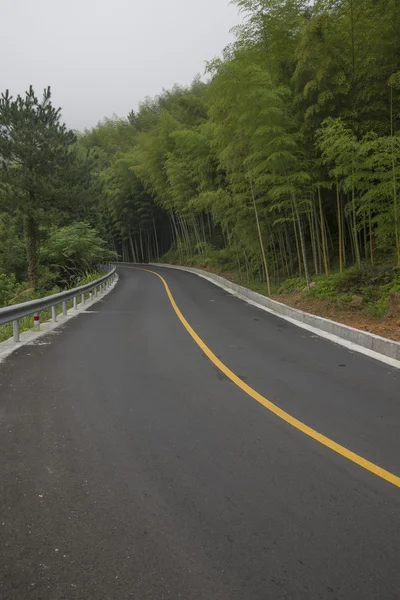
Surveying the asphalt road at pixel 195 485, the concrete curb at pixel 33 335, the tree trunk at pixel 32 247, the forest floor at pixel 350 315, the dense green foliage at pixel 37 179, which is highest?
the dense green foliage at pixel 37 179

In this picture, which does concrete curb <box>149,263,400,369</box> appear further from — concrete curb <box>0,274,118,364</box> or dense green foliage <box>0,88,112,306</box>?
dense green foliage <box>0,88,112,306</box>

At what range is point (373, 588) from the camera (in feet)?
6.48

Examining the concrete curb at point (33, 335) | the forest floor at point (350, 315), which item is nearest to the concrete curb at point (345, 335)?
the forest floor at point (350, 315)

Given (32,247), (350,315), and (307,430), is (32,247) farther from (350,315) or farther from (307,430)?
(307,430)

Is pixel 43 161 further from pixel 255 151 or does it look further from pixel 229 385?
pixel 229 385

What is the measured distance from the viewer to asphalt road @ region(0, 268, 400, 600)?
2.06 metres

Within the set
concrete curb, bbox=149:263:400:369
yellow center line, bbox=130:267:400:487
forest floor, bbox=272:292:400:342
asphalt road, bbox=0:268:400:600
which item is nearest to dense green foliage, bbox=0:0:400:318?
forest floor, bbox=272:292:400:342

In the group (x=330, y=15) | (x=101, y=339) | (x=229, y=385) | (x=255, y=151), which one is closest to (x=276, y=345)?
(x=229, y=385)

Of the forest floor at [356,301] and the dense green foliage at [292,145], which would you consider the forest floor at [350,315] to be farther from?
the dense green foliage at [292,145]

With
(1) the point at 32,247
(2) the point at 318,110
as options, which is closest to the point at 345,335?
(2) the point at 318,110

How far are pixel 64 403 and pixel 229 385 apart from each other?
197 centimetres

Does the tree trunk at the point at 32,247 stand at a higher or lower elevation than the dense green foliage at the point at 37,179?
lower

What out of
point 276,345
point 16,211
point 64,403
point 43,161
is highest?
point 43,161

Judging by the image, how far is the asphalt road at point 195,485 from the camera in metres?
2.06
